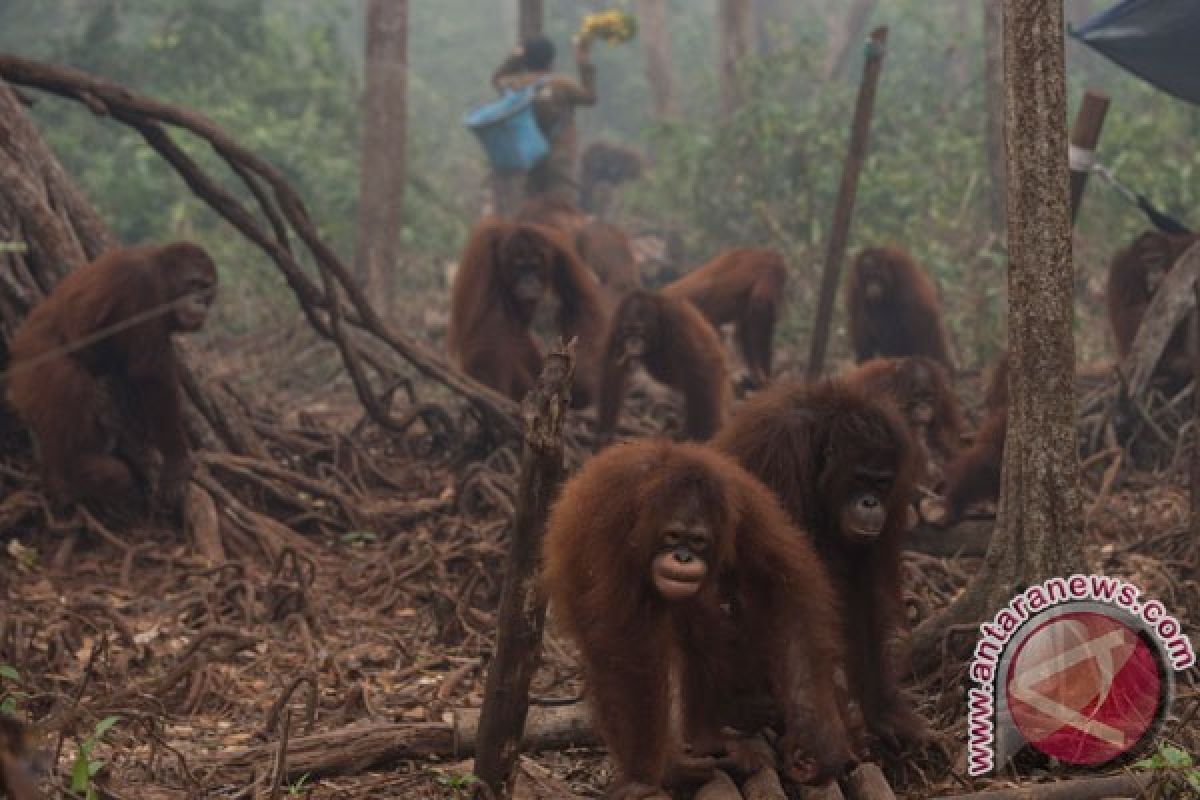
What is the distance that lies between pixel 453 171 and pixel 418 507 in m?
12.4

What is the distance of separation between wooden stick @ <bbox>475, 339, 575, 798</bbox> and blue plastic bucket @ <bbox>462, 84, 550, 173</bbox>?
9.77 m

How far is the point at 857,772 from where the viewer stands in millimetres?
3723

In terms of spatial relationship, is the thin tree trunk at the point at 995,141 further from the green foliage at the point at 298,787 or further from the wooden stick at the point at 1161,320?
the green foliage at the point at 298,787

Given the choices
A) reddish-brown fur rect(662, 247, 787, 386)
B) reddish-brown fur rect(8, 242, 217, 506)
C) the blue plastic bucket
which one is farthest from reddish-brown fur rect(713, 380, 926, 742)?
the blue plastic bucket

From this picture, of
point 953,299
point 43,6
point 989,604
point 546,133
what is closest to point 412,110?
point 43,6

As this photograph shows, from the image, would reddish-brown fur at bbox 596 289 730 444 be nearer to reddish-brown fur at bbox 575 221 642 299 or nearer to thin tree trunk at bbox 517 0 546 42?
reddish-brown fur at bbox 575 221 642 299

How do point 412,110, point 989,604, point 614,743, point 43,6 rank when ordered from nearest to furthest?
point 614,743
point 989,604
point 43,6
point 412,110

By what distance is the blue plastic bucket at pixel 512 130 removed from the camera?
12953 mm

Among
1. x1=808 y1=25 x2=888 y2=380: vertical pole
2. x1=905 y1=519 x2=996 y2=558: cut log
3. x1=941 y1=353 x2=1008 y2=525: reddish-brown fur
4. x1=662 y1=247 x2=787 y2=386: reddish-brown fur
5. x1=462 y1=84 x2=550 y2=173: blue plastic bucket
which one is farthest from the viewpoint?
x1=462 y1=84 x2=550 y2=173: blue plastic bucket

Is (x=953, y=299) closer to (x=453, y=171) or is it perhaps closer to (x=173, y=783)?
(x=173, y=783)

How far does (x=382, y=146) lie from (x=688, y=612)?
8.97 meters

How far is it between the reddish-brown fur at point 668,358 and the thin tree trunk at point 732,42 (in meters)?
7.57

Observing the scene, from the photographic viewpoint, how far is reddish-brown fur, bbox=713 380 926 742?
4098mm

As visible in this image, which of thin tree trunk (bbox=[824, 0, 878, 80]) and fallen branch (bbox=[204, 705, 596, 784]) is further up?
thin tree trunk (bbox=[824, 0, 878, 80])
